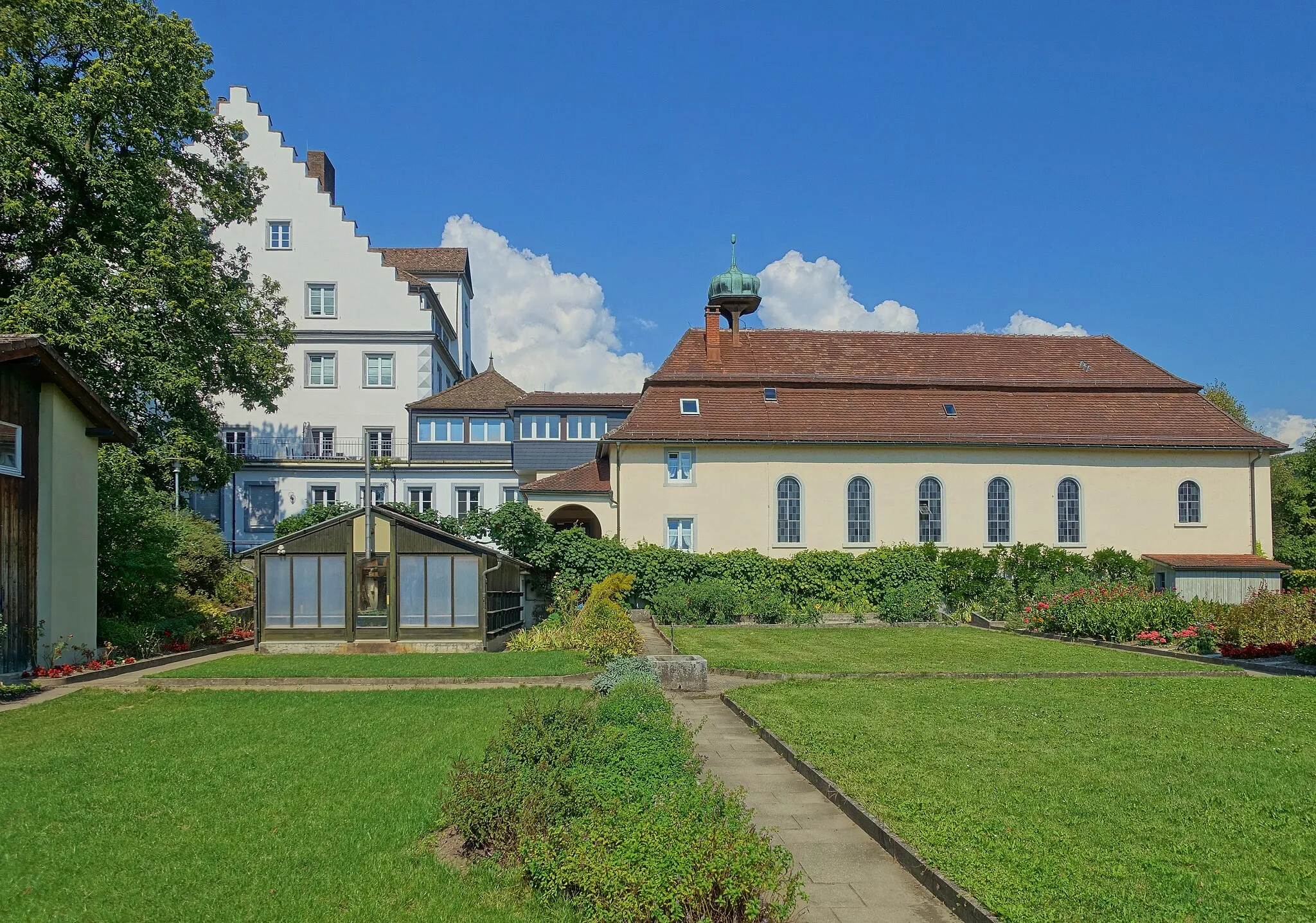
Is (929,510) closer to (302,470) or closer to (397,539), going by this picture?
(397,539)

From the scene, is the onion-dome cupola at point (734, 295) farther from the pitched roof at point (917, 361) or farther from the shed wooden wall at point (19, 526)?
the shed wooden wall at point (19, 526)

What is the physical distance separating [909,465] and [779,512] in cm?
501

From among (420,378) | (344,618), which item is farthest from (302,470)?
(344,618)

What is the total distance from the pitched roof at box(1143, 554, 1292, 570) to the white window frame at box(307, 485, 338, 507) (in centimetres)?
3361

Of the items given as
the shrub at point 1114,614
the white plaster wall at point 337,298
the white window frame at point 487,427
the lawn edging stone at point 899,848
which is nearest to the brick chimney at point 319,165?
the white plaster wall at point 337,298

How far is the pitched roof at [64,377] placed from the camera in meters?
15.6

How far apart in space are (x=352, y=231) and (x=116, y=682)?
3440 centimetres

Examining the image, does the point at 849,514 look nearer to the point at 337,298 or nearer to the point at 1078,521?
the point at 1078,521

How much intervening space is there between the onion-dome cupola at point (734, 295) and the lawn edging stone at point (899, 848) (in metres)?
31.9

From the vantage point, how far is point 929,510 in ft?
110

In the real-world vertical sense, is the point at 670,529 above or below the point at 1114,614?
above

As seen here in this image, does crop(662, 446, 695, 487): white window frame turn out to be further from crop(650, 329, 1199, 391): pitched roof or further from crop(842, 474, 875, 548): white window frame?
crop(842, 474, 875, 548): white window frame

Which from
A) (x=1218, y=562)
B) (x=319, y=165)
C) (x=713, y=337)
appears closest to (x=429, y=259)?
(x=319, y=165)

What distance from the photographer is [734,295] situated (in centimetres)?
4069
